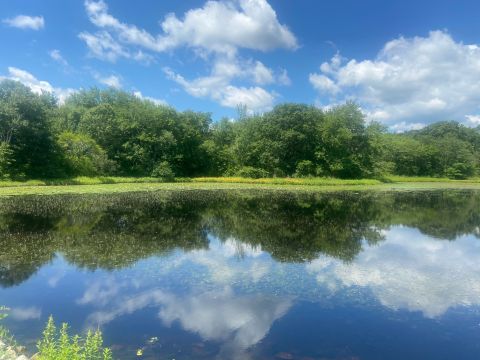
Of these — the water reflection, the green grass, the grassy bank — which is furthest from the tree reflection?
the green grass

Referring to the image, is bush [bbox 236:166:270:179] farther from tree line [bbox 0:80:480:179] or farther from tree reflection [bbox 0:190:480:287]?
tree reflection [bbox 0:190:480:287]

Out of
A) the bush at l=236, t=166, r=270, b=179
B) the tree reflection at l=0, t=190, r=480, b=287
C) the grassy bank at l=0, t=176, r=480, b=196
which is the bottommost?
the tree reflection at l=0, t=190, r=480, b=287

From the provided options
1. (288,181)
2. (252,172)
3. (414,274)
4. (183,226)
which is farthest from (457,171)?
(414,274)

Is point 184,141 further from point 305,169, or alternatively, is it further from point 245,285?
point 245,285

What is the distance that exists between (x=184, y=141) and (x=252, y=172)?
15.1 m

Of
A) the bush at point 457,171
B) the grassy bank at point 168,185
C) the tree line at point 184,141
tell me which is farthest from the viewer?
the bush at point 457,171

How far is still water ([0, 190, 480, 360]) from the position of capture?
29.2 feet

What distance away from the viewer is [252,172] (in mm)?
68000

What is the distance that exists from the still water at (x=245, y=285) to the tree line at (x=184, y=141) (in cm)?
2979

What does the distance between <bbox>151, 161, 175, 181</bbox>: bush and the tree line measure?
16 centimetres

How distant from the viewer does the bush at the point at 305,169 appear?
6775 cm

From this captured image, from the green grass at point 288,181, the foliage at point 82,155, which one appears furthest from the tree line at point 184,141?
the green grass at point 288,181

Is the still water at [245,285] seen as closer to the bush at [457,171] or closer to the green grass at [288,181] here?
the green grass at [288,181]

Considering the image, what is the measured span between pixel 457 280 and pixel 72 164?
166 feet
